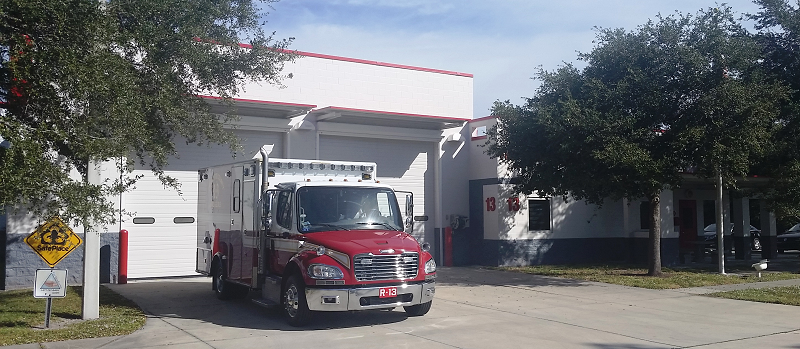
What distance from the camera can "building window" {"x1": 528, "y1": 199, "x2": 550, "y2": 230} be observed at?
22.6m

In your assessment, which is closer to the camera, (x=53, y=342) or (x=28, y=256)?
(x=53, y=342)

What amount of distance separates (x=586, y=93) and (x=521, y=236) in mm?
6416

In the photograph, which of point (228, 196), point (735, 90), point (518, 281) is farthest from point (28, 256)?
point (735, 90)

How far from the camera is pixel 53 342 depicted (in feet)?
32.6

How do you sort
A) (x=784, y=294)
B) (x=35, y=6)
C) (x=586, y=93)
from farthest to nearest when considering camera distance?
(x=586, y=93) → (x=784, y=294) → (x=35, y=6)

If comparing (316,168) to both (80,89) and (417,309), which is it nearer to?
(417,309)

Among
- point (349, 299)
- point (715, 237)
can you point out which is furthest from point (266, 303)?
point (715, 237)

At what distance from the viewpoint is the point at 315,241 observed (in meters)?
11.0

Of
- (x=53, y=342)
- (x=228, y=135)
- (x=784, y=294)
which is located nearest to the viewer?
(x=53, y=342)

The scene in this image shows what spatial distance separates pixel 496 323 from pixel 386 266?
205 centimetres

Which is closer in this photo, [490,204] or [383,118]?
[383,118]

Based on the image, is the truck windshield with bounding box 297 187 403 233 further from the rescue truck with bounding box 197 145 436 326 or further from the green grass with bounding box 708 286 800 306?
the green grass with bounding box 708 286 800 306

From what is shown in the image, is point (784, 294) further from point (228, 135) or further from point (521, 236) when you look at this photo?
point (228, 135)

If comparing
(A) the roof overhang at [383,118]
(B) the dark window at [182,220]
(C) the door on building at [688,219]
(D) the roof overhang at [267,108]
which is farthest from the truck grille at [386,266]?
(C) the door on building at [688,219]
